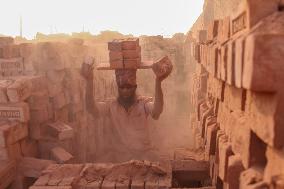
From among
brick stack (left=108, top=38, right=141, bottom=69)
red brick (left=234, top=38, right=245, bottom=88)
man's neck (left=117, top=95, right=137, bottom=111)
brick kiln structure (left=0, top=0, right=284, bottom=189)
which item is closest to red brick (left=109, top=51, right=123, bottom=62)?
brick stack (left=108, top=38, right=141, bottom=69)

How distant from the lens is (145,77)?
16766 mm

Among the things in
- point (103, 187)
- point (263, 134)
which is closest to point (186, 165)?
point (103, 187)

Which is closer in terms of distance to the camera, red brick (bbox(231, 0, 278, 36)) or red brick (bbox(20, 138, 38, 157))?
red brick (bbox(231, 0, 278, 36))

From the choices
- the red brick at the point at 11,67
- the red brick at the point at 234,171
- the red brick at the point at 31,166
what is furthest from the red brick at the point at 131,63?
the red brick at the point at 234,171

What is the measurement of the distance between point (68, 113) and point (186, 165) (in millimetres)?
4305

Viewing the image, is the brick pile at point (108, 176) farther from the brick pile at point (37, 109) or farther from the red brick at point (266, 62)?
the red brick at point (266, 62)

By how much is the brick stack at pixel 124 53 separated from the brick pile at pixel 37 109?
1.92 meters

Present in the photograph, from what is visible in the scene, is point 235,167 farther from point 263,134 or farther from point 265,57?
point 265,57

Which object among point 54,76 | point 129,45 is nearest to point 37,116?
point 54,76

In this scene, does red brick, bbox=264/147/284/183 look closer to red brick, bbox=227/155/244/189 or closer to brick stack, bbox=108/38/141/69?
red brick, bbox=227/155/244/189

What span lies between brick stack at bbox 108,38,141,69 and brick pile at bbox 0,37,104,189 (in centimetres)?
192

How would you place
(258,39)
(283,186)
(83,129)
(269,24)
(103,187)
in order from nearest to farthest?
(283,186)
(258,39)
(269,24)
(103,187)
(83,129)

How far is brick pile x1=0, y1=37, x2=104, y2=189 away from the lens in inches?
250

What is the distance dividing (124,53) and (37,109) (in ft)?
7.45
